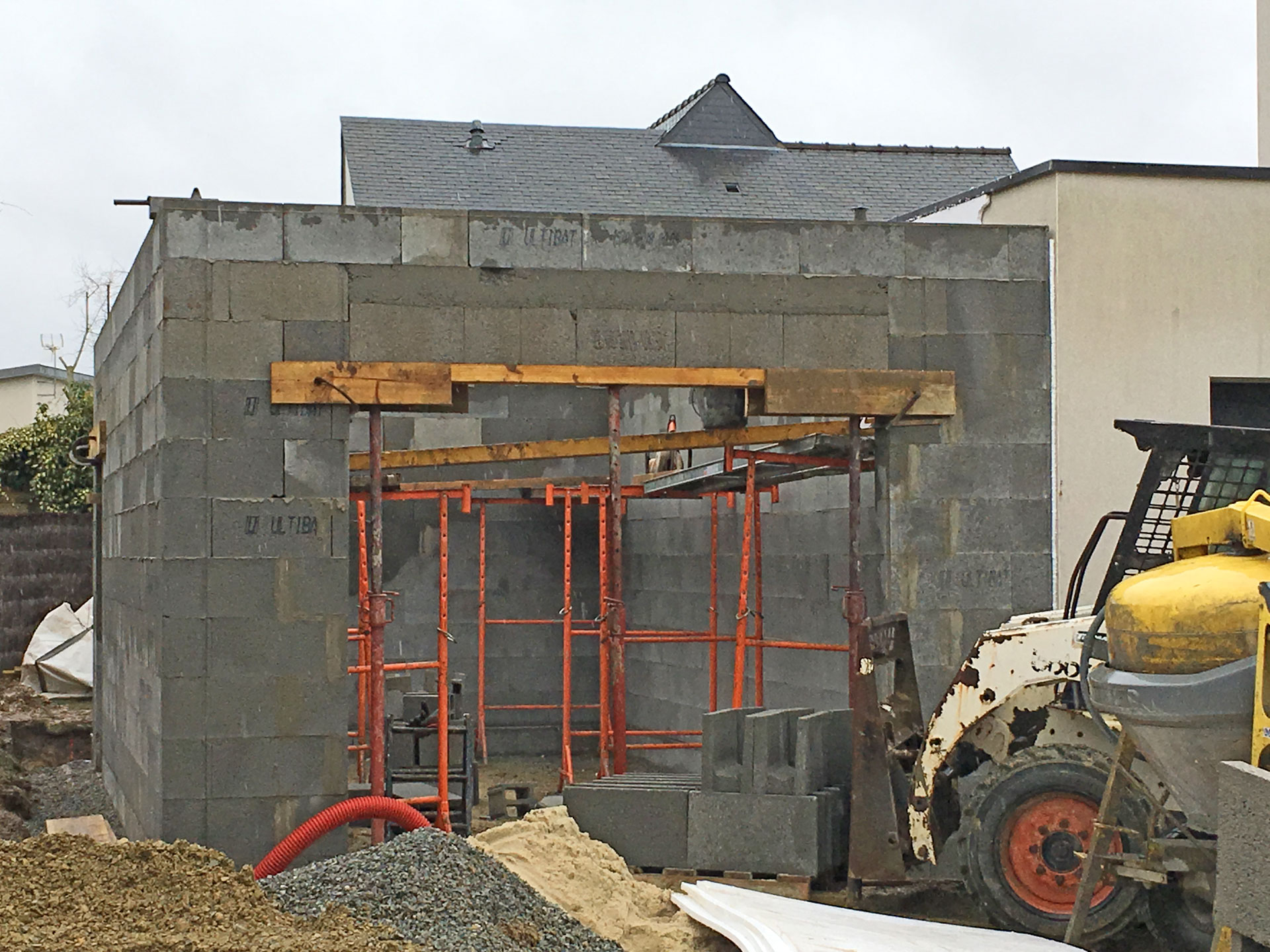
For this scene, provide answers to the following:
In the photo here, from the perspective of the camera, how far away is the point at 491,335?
9.98 metres

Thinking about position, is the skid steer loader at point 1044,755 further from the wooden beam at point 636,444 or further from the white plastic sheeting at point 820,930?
the wooden beam at point 636,444

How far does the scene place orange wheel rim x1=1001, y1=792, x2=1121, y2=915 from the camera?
26.2 ft

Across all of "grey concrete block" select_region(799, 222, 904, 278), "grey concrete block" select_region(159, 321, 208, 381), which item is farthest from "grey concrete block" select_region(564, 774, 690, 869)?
"grey concrete block" select_region(799, 222, 904, 278)

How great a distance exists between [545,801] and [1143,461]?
4640 mm

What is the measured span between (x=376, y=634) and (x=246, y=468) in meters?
1.27

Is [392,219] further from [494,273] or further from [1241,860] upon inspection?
[1241,860]

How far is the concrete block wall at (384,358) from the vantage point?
31.5 ft

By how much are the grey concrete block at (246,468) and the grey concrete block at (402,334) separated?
79 centimetres

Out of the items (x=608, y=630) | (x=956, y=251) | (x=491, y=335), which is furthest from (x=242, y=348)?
(x=956, y=251)

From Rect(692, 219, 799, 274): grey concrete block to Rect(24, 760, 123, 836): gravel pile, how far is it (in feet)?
20.3

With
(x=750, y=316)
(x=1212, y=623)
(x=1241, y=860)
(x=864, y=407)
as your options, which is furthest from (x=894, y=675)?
(x=1241, y=860)

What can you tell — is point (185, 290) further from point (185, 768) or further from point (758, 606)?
point (758, 606)

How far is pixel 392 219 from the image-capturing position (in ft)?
32.6

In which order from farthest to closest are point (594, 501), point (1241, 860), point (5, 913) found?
point (594, 501), point (5, 913), point (1241, 860)
